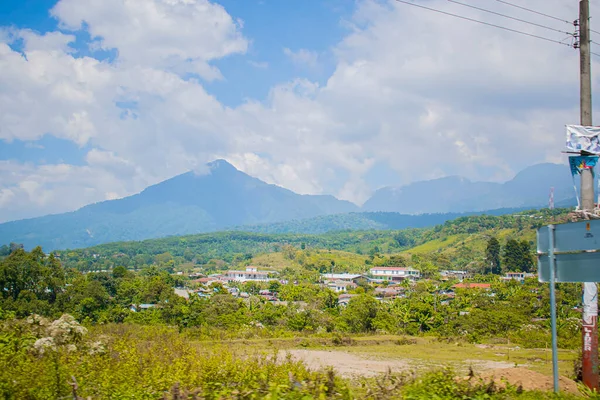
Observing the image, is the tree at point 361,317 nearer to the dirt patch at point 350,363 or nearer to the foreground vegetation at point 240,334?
the foreground vegetation at point 240,334

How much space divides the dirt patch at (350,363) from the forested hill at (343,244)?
231ft

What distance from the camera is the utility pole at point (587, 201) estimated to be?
670 cm

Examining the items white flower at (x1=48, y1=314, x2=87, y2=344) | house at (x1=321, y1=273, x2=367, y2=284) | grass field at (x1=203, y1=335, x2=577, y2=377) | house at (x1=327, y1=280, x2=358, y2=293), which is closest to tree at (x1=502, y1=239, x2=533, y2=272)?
house at (x1=321, y1=273, x2=367, y2=284)

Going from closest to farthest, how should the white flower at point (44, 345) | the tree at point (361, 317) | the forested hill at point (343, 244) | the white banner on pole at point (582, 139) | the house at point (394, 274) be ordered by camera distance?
the white flower at point (44, 345) → the white banner on pole at point (582, 139) → the tree at point (361, 317) → the house at point (394, 274) → the forested hill at point (343, 244)

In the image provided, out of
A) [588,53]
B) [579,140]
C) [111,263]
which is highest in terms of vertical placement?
[588,53]

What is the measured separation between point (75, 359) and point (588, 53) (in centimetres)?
934

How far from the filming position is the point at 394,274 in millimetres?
79250

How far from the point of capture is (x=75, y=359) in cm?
671

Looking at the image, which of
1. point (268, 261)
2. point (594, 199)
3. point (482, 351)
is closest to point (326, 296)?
point (482, 351)

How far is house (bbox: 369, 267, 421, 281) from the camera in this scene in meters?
76.3

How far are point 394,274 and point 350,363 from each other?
68.5 meters

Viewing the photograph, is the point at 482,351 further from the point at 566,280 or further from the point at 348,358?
the point at 566,280

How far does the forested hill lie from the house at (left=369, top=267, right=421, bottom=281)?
34.1ft

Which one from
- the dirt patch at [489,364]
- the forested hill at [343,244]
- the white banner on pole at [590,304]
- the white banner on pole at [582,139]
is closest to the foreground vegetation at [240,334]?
Result: the dirt patch at [489,364]
